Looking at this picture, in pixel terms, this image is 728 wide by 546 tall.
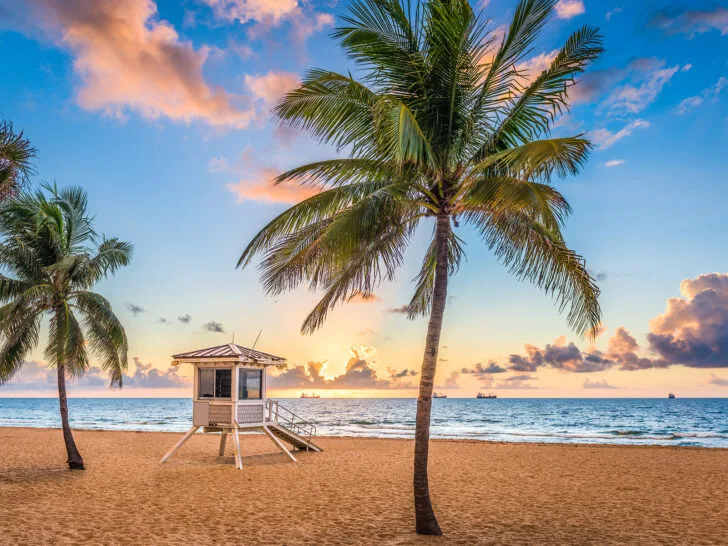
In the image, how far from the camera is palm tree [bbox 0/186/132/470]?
1199 cm

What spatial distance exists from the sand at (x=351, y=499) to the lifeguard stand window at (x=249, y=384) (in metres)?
1.82

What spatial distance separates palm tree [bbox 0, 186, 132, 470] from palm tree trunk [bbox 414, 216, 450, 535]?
8.22 m

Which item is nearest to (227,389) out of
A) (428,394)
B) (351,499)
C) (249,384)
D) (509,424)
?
(249,384)

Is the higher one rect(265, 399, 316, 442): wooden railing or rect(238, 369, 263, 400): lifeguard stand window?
rect(238, 369, 263, 400): lifeguard stand window

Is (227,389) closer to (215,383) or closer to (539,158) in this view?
(215,383)

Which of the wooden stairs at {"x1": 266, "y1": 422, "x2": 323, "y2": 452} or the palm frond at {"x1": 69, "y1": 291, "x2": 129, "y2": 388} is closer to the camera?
the palm frond at {"x1": 69, "y1": 291, "x2": 129, "y2": 388}

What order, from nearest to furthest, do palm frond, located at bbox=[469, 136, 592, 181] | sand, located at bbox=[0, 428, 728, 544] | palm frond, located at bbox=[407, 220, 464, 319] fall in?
palm frond, located at bbox=[469, 136, 592, 181] → sand, located at bbox=[0, 428, 728, 544] → palm frond, located at bbox=[407, 220, 464, 319]

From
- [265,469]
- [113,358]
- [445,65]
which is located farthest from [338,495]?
[445,65]

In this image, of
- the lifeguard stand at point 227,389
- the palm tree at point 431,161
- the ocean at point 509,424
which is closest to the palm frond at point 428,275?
the palm tree at point 431,161

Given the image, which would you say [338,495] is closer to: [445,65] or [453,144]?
[453,144]

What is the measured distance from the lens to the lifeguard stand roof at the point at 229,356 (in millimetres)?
14727

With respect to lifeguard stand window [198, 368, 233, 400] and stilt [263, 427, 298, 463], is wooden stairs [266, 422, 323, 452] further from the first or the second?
lifeguard stand window [198, 368, 233, 400]

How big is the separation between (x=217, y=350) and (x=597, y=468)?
419 inches

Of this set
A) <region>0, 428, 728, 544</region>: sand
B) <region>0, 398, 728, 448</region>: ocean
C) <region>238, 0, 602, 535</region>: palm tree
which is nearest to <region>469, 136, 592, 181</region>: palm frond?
<region>238, 0, 602, 535</region>: palm tree
